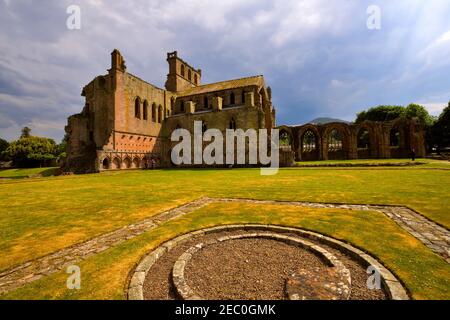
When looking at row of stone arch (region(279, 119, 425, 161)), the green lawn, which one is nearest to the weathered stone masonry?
row of stone arch (region(279, 119, 425, 161))

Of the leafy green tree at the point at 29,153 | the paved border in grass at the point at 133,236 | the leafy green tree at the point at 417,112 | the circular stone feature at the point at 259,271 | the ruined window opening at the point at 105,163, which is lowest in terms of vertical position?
the circular stone feature at the point at 259,271

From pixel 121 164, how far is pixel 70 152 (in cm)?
783

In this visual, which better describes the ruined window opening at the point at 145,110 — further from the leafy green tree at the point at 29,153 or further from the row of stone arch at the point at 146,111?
the leafy green tree at the point at 29,153

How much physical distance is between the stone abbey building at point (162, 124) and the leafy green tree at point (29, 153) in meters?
22.4

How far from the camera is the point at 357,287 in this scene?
11.0 feet

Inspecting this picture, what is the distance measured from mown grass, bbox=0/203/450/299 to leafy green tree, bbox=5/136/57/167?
55.3m

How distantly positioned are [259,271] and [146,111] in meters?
36.2

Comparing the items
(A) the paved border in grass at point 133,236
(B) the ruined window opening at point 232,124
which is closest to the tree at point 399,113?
(B) the ruined window opening at point 232,124

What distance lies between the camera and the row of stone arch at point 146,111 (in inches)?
1362

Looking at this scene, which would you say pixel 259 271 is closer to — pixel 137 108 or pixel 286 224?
pixel 286 224

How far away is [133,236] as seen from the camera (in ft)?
17.9

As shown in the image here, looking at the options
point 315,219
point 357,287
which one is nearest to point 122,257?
point 357,287

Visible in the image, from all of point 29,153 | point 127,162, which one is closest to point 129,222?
point 127,162
